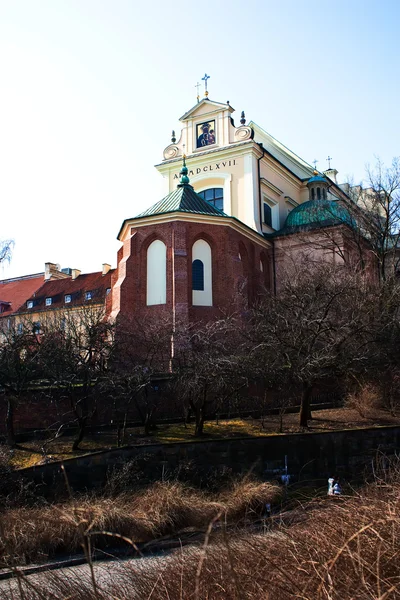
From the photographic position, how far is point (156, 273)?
31.6m

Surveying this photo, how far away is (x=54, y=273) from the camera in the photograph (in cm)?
5966

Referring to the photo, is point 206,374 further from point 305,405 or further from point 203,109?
point 203,109

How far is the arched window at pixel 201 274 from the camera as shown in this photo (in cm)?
3134

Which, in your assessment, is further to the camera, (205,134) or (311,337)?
(205,134)

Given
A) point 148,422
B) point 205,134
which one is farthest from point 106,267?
point 148,422

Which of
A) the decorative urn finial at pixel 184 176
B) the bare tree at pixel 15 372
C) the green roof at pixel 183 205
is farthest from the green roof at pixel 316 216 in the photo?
the bare tree at pixel 15 372

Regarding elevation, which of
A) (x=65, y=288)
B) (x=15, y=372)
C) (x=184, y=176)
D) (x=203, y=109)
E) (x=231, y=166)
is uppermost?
(x=203, y=109)

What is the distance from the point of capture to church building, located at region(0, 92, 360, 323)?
102 ft

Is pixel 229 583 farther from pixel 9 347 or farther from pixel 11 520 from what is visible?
pixel 9 347

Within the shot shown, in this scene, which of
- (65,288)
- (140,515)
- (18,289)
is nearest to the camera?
(140,515)

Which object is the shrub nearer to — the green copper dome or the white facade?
the green copper dome

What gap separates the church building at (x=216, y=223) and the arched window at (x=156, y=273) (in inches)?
2.1

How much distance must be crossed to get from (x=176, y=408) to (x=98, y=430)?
10.7 ft

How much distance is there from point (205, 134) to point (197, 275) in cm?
1214
